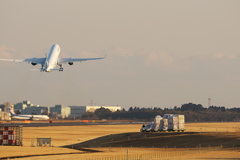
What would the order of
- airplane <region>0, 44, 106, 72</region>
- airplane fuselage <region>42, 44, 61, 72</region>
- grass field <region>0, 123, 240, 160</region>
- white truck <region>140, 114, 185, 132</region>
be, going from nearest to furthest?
grass field <region>0, 123, 240, 160</region> < airplane fuselage <region>42, 44, 61, 72</region> < airplane <region>0, 44, 106, 72</region> < white truck <region>140, 114, 185, 132</region>

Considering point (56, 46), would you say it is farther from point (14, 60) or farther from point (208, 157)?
point (208, 157)

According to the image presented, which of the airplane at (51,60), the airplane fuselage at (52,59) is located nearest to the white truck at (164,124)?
the airplane fuselage at (52,59)

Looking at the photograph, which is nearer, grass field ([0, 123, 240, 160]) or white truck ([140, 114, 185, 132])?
grass field ([0, 123, 240, 160])

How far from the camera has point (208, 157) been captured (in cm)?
9644

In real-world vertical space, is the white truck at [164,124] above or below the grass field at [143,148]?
above

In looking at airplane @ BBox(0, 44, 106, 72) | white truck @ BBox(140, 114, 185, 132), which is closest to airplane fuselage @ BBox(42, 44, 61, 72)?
airplane @ BBox(0, 44, 106, 72)

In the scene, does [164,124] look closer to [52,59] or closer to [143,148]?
[143,148]

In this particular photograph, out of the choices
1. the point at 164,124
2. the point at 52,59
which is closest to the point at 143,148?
the point at 52,59

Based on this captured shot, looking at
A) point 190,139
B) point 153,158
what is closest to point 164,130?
point 190,139

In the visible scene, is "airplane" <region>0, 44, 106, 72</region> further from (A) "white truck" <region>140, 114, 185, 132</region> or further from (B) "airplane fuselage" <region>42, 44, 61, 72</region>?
(A) "white truck" <region>140, 114, 185, 132</region>

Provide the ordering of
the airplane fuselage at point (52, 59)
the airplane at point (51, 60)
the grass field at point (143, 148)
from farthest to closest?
the airplane at point (51, 60) < the airplane fuselage at point (52, 59) < the grass field at point (143, 148)

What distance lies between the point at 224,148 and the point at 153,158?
83.4 feet

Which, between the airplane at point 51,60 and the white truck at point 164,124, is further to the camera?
the white truck at point 164,124

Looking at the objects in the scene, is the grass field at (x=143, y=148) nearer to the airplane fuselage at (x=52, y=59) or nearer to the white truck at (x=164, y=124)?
the white truck at (x=164, y=124)
